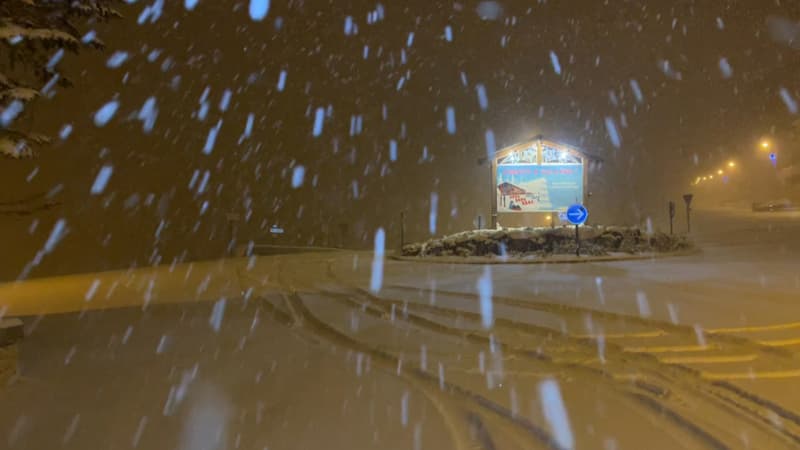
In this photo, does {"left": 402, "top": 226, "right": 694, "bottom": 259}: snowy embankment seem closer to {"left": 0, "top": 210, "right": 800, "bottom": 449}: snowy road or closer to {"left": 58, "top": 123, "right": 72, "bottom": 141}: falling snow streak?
{"left": 0, "top": 210, "right": 800, "bottom": 449}: snowy road

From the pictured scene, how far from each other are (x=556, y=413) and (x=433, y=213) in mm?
43554

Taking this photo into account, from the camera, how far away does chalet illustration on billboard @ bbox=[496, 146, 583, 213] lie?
25.2m

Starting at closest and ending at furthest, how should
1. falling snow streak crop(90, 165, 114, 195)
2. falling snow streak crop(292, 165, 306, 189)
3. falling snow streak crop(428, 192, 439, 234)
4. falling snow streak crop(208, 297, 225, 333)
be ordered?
falling snow streak crop(208, 297, 225, 333) < falling snow streak crop(90, 165, 114, 195) < falling snow streak crop(428, 192, 439, 234) < falling snow streak crop(292, 165, 306, 189)

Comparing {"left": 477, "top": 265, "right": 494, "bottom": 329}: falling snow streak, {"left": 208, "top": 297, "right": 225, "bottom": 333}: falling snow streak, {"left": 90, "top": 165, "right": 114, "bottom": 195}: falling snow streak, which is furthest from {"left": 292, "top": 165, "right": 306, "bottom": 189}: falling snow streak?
{"left": 208, "top": 297, "right": 225, "bottom": 333}: falling snow streak

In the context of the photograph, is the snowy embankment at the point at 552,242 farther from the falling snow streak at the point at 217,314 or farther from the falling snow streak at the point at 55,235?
the falling snow streak at the point at 55,235

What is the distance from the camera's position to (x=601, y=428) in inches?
172

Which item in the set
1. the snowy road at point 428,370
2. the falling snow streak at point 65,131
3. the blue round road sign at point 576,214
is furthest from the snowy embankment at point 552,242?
the falling snow streak at point 65,131

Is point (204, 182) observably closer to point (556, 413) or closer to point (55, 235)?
point (55, 235)

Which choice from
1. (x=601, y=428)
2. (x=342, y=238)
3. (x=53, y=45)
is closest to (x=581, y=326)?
(x=601, y=428)

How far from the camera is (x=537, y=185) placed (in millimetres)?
25172

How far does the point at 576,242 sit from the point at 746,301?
10.4m

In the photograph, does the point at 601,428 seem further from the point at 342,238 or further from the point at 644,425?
the point at 342,238

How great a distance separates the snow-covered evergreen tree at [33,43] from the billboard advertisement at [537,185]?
19474 millimetres

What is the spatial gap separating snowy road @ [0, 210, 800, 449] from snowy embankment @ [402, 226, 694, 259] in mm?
7858
